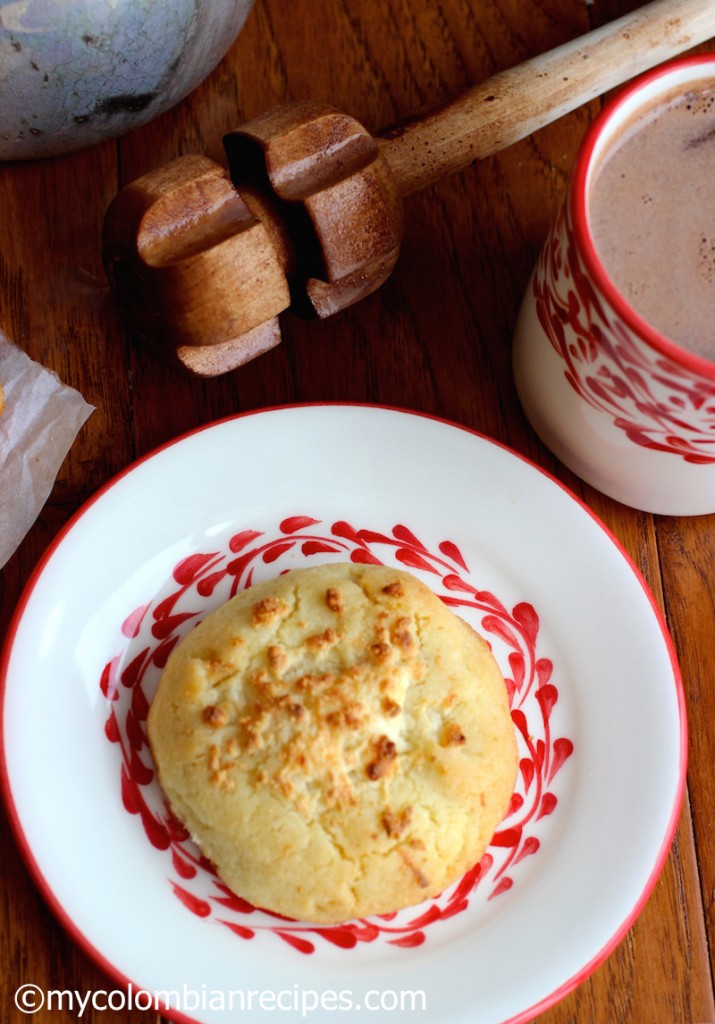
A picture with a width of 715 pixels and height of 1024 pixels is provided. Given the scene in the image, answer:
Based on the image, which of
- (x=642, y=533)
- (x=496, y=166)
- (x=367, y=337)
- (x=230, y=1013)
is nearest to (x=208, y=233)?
(x=367, y=337)

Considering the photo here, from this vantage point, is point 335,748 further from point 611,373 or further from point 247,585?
point 611,373

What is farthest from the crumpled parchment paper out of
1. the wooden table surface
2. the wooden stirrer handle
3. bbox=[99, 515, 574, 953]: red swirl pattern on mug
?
the wooden stirrer handle

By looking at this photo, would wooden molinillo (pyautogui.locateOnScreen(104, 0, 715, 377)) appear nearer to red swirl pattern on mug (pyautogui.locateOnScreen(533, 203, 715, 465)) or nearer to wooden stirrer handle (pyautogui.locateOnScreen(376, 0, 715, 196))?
wooden stirrer handle (pyautogui.locateOnScreen(376, 0, 715, 196))

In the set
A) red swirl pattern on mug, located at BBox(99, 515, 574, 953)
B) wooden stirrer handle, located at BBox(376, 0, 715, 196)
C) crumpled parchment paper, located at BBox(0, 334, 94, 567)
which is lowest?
red swirl pattern on mug, located at BBox(99, 515, 574, 953)

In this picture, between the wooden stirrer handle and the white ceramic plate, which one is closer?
the white ceramic plate

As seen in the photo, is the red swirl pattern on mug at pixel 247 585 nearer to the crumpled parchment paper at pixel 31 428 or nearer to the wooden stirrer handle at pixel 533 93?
the crumpled parchment paper at pixel 31 428

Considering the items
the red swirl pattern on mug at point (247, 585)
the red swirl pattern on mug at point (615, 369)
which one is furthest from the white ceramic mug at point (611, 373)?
the red swirl pattern on mug at point (247, 585)
